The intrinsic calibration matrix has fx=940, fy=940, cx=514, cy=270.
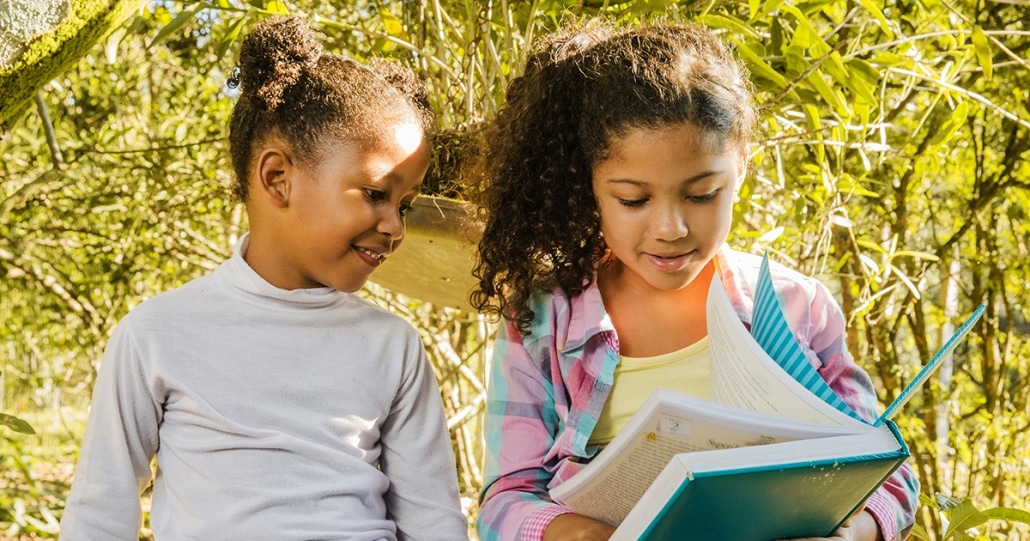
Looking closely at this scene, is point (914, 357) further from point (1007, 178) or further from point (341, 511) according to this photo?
point (341, 511)

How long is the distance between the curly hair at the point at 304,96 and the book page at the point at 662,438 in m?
0.52

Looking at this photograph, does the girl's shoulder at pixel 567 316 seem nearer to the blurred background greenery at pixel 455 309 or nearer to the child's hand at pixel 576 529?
the child's hand at pixel 576 529

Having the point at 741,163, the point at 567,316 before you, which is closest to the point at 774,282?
the point at 741,163

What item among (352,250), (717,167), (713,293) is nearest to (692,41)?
(717,167)

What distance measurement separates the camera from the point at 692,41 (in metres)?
1.21

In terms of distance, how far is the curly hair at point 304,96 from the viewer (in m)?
1.20

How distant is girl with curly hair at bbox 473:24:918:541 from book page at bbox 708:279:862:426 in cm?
12

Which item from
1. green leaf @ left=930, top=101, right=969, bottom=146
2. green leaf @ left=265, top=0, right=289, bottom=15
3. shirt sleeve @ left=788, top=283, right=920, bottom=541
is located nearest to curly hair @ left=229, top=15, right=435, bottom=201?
green leaf @ left=265, top=0, right=289, bottom=15

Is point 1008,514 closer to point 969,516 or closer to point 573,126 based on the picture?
point 969,516

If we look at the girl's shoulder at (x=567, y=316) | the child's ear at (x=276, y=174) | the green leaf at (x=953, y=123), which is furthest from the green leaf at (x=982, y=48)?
the child's ear at (x=276, y=174)

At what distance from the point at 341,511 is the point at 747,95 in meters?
0.73

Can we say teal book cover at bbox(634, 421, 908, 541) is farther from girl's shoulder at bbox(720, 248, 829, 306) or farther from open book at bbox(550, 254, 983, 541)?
girl's shoulder at bbox(720, 248, 829, 306)

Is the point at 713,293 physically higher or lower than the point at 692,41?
lower

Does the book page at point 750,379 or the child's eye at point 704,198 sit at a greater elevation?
the child's eye at point 704,198
